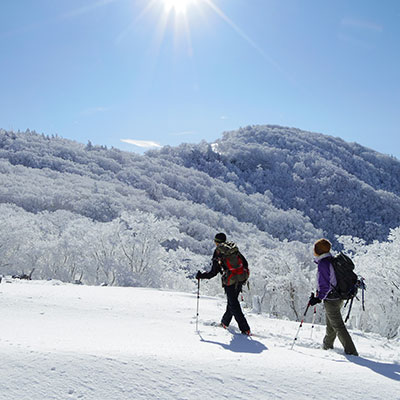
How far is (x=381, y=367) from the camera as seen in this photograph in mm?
4816

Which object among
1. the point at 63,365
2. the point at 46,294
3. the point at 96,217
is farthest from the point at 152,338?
the point at 96,217

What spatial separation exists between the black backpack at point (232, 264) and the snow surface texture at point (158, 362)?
0.94 m

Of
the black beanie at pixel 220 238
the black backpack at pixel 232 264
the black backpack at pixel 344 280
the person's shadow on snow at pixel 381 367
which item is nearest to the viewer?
the person's shadow on snow at pixel 381 367

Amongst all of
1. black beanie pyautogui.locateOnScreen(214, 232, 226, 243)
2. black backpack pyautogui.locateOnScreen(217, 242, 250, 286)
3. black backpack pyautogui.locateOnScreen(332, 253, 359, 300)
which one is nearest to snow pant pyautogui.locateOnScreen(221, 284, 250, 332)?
black backpack pyautogui.locateOnScreen(217, 242, 250, 286)

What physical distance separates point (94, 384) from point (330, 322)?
4.23m

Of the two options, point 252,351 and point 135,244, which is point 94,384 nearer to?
point 252,351

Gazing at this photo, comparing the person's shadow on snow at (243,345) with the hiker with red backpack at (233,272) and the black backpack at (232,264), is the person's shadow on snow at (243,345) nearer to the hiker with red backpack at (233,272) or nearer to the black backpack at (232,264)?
the hiker with red backpack at (233,272)

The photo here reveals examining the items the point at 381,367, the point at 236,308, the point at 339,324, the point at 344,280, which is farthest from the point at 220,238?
the point at 381,367

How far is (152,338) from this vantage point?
5.16m

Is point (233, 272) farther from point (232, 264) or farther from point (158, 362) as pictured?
point (158, 362)

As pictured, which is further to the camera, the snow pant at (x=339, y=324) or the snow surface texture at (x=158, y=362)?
the snow pant at (x=339, y=324)

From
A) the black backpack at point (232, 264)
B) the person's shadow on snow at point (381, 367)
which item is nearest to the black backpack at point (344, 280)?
the person's shadow on snow at point (381, 367)

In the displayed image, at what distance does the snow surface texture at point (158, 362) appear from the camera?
3027 millimetres

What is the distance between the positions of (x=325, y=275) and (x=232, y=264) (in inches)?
61.5
